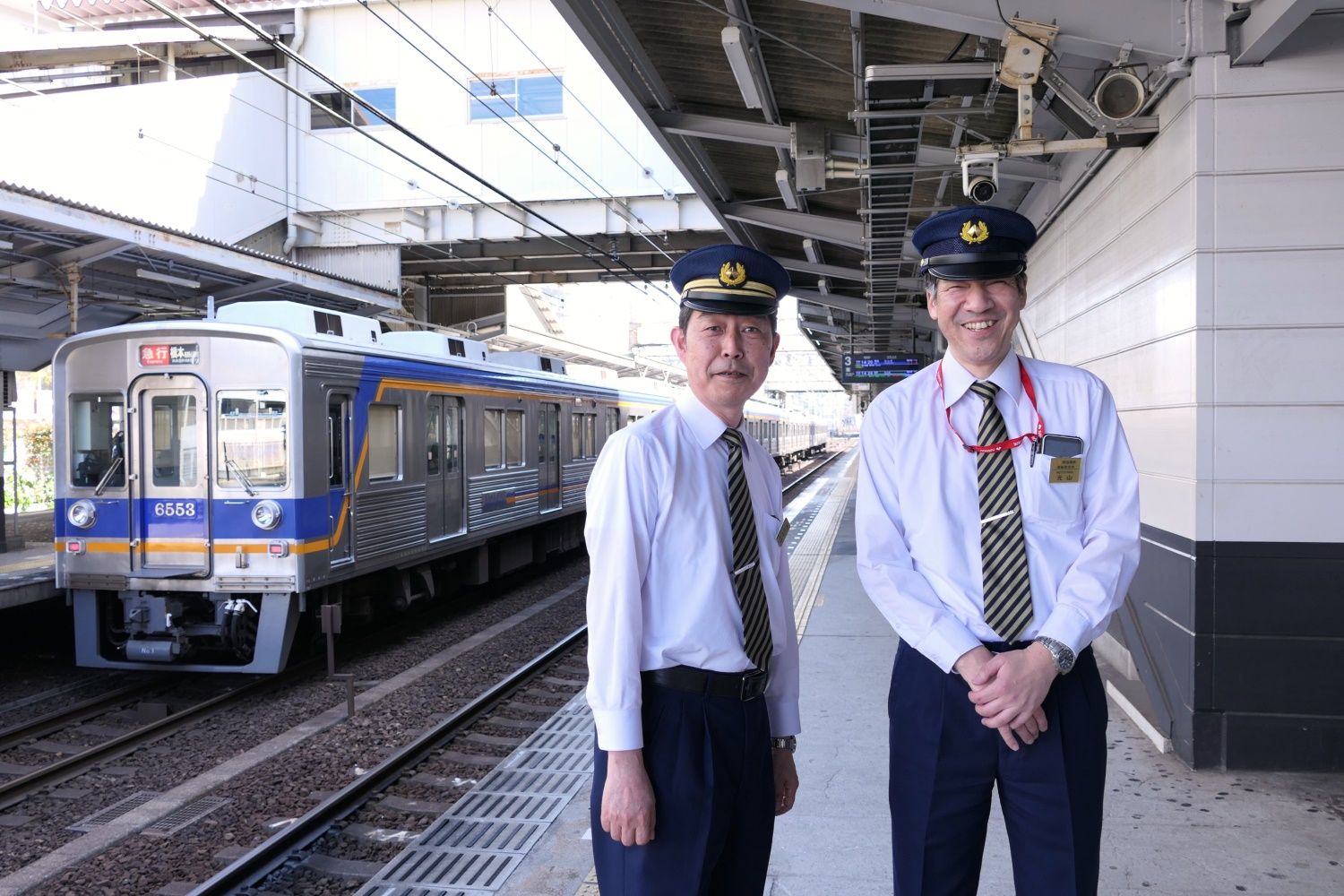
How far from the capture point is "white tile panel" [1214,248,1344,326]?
4.52 metres

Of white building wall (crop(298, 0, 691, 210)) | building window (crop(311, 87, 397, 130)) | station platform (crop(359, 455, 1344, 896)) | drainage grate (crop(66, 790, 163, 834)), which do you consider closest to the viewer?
station platform (crop(359, 455, 1344, 896))

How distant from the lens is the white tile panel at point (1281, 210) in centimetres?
452

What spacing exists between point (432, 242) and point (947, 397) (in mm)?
18600

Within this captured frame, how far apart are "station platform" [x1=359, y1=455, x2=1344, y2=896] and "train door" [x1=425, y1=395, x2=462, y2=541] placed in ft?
15.9

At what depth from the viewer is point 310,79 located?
2069cm

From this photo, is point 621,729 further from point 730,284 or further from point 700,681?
point 730,284

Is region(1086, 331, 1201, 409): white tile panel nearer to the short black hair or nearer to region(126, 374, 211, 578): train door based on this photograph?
the short black hair

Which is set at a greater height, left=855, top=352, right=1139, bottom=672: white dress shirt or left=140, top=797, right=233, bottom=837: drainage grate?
left=855, top=352, right=1139, bottom=672: white dress shirt

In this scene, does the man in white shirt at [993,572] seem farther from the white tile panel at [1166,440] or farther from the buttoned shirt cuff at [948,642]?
the white tile panel at [1166,440]

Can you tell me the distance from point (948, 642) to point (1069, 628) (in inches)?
10.5

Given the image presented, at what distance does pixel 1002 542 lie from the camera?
7.88 ft

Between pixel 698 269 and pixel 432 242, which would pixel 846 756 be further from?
pixel 432 242

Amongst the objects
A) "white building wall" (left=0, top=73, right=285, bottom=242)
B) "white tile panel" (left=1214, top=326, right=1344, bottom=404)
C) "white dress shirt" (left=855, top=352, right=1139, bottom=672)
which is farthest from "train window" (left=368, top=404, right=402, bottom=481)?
"white building wall" (left=0, top=73, right=285, bottom=242)

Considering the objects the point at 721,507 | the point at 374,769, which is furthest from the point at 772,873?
the point at 374,769
